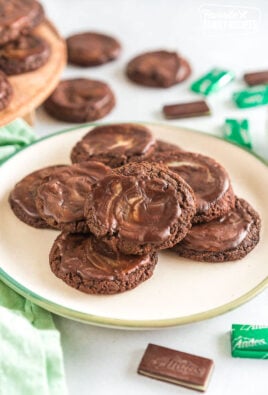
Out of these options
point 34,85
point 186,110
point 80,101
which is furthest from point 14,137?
point 186,110

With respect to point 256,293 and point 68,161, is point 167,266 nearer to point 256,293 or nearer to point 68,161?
point 256,293

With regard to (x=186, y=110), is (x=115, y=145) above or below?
above

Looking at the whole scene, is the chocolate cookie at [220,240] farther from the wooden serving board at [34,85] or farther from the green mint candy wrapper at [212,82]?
the green mint candy wrapper at [212,82]

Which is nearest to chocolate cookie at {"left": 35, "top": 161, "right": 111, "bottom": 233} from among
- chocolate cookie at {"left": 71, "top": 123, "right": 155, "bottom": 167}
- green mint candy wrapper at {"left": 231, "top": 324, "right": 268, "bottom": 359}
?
chocolate cookie at {"left": 71, "top": 123, "right": 155, "bottom": 167}

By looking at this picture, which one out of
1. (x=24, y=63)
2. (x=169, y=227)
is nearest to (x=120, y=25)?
(x=24, y=63)

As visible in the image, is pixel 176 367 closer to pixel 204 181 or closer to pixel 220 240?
pixel 220 240

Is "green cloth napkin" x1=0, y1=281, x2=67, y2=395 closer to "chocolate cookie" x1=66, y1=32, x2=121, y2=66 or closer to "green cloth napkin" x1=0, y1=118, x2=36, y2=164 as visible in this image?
"green cloth napkin" x1=0, y1=118, x2=36, y2=164
